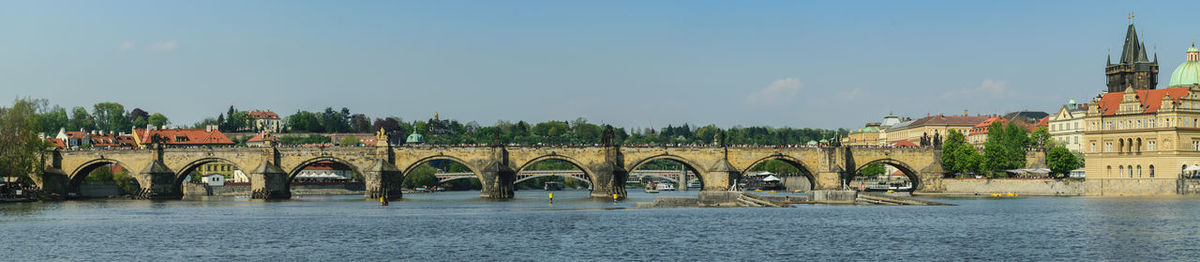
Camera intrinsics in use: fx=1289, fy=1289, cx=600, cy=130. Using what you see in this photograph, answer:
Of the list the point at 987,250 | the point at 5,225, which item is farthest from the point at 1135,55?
the point at 5,225

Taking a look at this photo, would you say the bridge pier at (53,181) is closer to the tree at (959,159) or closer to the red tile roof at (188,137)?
the red tile roof at (188,137)

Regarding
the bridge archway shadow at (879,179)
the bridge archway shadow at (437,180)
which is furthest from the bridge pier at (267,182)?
the bridge archway shadow at (879,179)

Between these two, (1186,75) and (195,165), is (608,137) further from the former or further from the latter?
(1186,75)

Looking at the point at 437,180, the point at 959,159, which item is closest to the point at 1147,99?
the point at 959,159

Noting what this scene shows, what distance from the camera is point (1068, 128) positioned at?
140 metres

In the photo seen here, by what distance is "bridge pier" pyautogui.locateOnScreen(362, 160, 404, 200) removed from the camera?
10412 cm

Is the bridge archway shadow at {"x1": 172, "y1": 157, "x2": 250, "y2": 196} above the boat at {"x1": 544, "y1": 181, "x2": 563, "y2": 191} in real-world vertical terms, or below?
above

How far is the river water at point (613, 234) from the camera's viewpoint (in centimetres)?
4822

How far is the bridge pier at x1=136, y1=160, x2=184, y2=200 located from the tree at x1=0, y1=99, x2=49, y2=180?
27.8 feet

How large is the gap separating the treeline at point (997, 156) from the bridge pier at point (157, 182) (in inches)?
2622

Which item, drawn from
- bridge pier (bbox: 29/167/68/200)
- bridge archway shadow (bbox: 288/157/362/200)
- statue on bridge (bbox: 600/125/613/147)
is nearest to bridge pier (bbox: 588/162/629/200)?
statue on bridge (bbox: 600/125/613/147)

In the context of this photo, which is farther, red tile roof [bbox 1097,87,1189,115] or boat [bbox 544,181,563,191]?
boat [bbox 544,181,563,191]

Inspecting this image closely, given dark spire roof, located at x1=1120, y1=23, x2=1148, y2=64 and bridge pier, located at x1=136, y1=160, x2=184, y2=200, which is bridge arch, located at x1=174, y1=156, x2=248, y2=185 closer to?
bridge pier, located at x1=136, y1=160, x2=184, y2=200

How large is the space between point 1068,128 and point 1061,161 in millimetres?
28302
